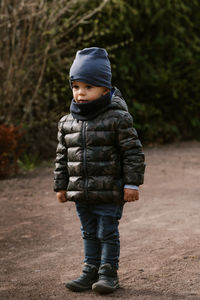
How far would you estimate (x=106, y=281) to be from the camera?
11.2 ft

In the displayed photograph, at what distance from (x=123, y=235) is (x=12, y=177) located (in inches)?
141

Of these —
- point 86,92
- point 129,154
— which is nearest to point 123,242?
point 129,154

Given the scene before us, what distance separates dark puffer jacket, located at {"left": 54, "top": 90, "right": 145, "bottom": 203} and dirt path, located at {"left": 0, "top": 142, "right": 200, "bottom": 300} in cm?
65

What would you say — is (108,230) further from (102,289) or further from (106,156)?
(106,156)

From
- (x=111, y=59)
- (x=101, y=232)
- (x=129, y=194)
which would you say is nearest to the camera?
(x=129, y=194)

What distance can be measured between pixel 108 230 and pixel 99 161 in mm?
446

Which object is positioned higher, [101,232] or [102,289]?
[101,232]

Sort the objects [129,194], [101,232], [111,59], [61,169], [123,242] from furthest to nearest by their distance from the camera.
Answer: [111,59] → [123,242] → [61,169] → [101,232] → [129,194]

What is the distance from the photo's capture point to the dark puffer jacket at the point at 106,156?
3.37 meters

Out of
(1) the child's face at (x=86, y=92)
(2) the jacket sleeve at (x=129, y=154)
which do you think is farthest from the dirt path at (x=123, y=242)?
(1) the child's face at (x=86, y=92)

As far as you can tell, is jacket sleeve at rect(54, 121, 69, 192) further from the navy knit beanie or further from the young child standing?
the navy knit beanie

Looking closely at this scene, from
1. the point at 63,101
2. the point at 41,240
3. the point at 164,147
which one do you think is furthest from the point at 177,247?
the point at 164,147

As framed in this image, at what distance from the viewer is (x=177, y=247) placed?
14.2 ft

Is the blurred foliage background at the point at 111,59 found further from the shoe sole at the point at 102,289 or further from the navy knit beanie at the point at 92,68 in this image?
the shoe sole at the point at 102,289
